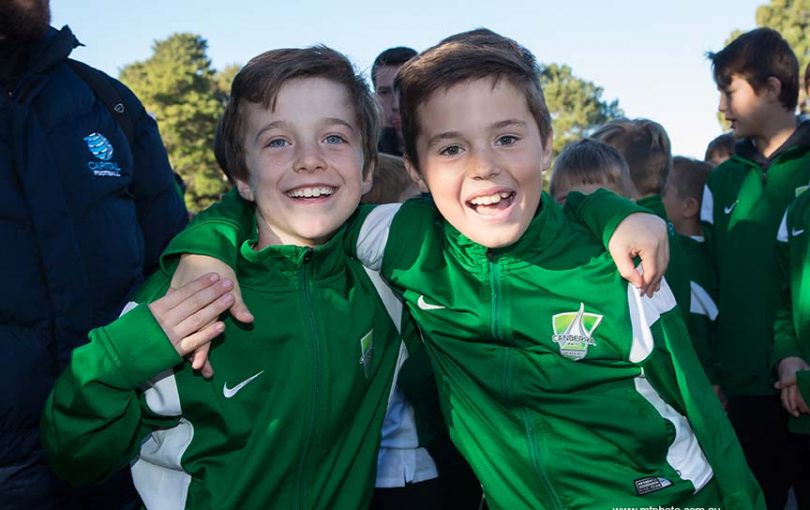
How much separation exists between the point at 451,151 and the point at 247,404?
1.03m

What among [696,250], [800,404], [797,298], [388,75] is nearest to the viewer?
[800,404]

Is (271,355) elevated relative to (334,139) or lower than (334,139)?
lower

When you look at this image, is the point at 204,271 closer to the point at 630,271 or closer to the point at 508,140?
the point at 508,140

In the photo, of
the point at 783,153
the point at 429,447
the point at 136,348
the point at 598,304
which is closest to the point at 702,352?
the point at 783,153

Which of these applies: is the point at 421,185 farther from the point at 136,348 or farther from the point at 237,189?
the point at 136,348

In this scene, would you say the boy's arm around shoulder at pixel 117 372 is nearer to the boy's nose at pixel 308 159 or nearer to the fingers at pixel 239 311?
the fingers at pixel 239 311

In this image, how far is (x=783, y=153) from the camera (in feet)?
13.9

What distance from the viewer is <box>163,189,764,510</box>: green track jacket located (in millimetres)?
2248

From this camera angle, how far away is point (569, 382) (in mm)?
2289

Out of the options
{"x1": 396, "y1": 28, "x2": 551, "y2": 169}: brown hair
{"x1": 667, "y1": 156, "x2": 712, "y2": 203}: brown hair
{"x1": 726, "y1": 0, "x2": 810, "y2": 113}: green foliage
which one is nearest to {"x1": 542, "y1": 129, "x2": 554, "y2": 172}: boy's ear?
{"x1": 396, "y1": 28, "x2": 551, "y2": 169}: brown hair

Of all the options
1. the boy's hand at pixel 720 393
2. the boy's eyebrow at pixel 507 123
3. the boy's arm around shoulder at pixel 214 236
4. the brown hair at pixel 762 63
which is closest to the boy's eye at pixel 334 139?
the boy's arm around shoulder at pixel 214 236

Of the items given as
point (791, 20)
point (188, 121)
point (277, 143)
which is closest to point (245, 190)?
point (277, 143)

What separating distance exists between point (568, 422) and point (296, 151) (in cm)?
121

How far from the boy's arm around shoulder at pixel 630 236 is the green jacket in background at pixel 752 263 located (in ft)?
7.34
